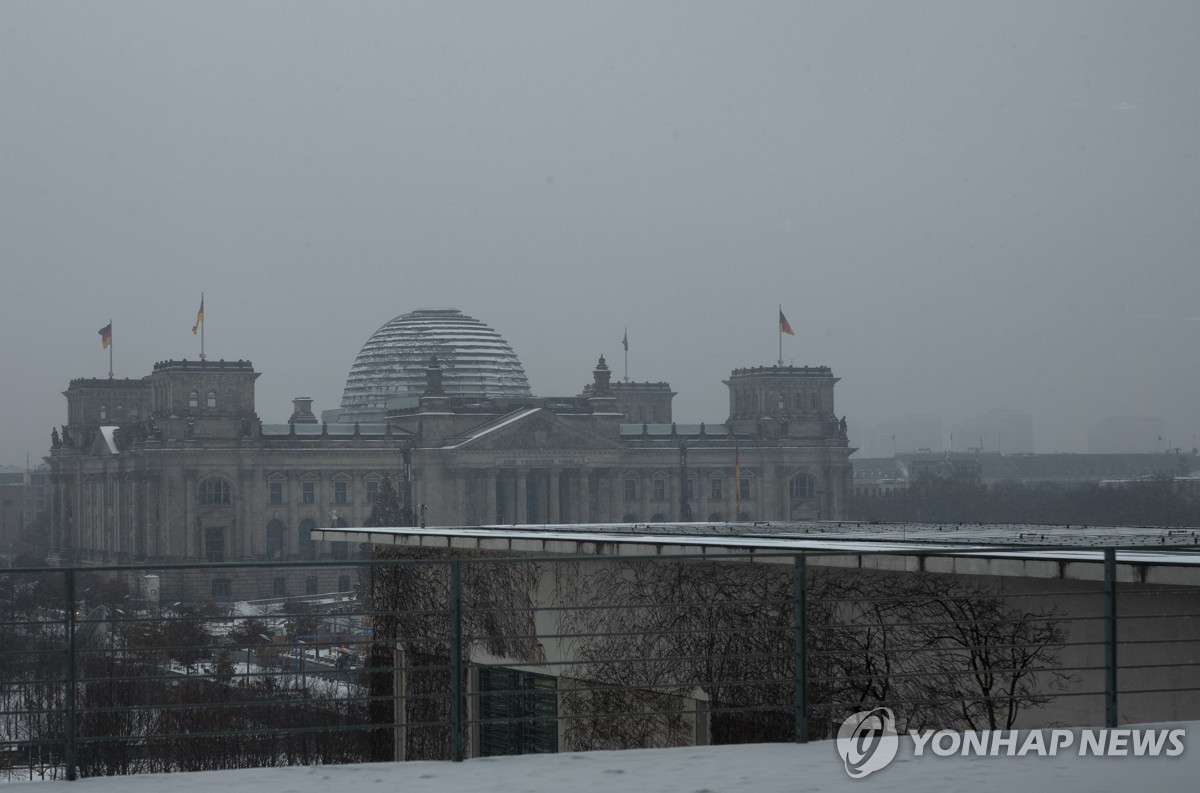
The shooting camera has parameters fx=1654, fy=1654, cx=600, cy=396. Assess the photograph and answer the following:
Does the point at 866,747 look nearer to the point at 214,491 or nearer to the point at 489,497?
the point at 214,491

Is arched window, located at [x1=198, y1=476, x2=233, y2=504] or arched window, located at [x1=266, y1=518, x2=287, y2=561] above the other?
arched window, located at [x1=198, y1=476, x2=233, y2=504]

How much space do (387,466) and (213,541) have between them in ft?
47.1

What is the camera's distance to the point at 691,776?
Result: 1054 cm

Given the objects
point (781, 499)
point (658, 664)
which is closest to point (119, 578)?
point (781, 499)

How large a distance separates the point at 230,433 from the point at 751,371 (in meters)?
46.5

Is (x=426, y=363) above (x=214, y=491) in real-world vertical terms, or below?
above

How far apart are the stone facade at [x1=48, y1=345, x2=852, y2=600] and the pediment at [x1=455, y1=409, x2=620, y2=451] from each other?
145 millimetres

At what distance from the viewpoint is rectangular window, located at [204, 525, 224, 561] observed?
4788 inches

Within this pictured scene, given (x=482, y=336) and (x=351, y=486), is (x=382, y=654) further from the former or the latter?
(x=482, y=336)

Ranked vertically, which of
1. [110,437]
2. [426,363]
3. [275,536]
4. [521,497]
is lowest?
[275,536]

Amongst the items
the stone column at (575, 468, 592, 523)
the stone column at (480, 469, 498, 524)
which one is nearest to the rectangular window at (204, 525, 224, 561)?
the stone column at (480, 469, 498, 524)

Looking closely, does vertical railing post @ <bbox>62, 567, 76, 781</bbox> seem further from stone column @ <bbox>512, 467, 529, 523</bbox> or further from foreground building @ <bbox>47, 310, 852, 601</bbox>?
stone column @ <bbox>512, 467, 529, 523</bbox>

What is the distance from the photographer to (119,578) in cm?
9788

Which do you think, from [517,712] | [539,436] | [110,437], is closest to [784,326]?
[539,436]
